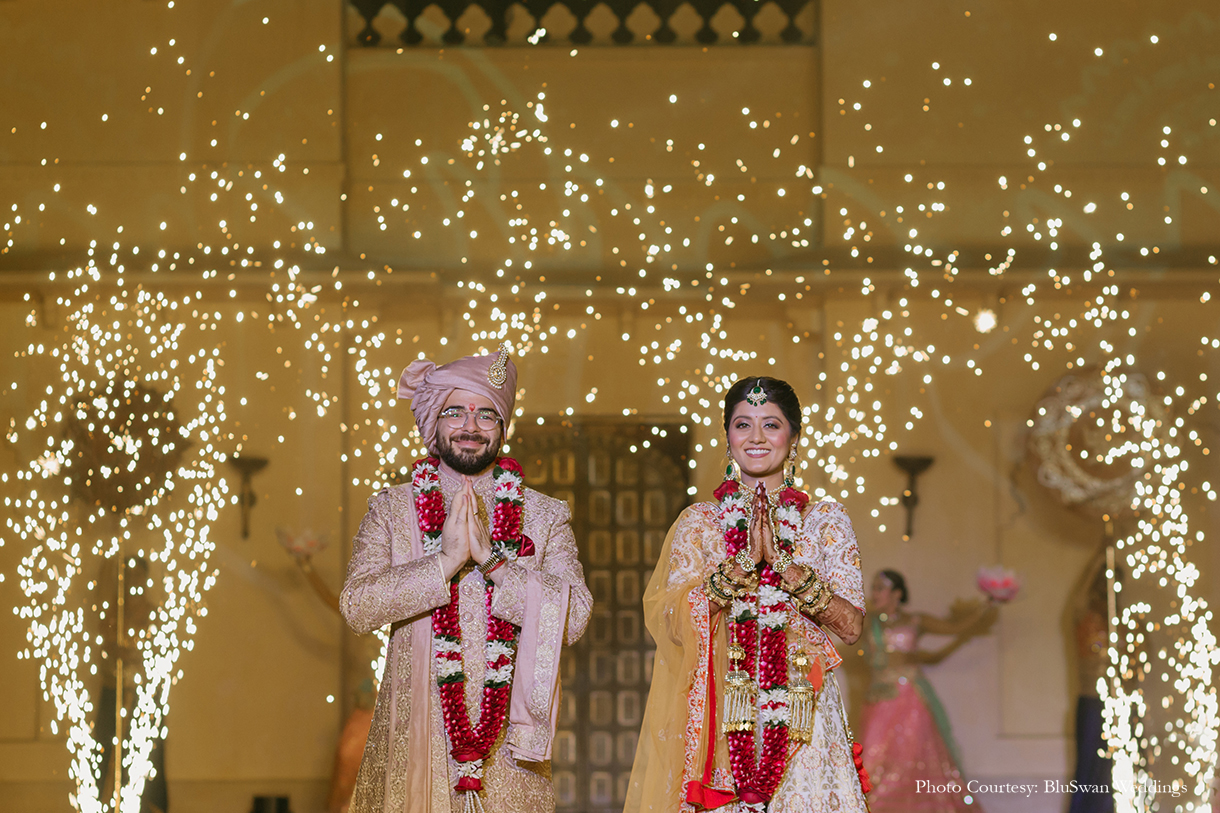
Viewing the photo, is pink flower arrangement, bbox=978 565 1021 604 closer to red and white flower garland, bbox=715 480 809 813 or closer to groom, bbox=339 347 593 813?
red and white flower garland, bbox=715 480 809 813

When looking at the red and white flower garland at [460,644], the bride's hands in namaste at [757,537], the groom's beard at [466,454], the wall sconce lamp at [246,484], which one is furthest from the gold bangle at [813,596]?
the wall sconce lamp at [246,484]

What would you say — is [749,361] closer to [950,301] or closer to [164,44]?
[950,301]

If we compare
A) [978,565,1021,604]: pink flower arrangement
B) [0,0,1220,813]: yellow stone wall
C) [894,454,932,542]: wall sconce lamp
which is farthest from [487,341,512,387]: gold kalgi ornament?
[978,565,1021,604]: pink flower arrangement

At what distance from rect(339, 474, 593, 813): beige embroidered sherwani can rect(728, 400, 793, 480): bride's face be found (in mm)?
446

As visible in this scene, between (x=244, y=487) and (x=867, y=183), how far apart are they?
2773 millimetres

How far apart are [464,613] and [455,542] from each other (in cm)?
22

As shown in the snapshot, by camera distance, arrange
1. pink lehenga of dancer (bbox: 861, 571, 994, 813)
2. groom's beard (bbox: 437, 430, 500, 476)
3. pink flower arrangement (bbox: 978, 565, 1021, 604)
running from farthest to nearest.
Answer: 1. pink flower arrangement (bbox: 978, 565, 1021, 604)
2. pink lehenga of dancer (bbox: 861, 571, 994, 813)
3. groom's beard (bbox: 437, 430, 500, 476)

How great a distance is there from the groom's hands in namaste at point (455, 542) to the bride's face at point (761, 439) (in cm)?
60

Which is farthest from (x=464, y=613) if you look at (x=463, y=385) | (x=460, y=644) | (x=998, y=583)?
(x=998, y=583)

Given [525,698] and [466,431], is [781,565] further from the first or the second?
[466,431]

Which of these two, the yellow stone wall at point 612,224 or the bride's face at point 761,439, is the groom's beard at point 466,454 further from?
the yellow stone wall at point 612,224

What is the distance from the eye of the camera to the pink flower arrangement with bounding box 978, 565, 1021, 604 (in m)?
4.70

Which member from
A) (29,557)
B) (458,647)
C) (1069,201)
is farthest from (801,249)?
(29,557)

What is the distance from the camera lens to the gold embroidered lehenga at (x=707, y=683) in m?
2.37
